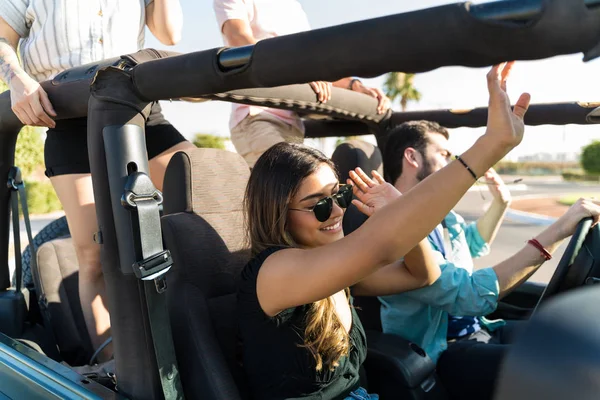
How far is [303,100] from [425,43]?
85 cm

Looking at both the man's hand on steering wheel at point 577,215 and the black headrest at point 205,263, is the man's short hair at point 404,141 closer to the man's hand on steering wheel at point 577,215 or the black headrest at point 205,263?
the man's hand on steering wheel at point 577,215

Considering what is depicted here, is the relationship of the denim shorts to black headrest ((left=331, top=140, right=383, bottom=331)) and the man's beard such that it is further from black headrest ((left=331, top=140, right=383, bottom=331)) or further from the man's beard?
the man's beard

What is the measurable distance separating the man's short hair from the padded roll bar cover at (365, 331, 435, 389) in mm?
773

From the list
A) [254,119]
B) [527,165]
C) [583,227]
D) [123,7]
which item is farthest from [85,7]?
[527,165]

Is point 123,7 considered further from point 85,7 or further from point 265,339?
point 265,339

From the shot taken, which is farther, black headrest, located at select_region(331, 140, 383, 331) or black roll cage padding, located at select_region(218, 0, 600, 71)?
black headrest, located at select_region(331, 140, 383, 331)

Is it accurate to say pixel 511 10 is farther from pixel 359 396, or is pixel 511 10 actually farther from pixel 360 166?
pixel 360 166

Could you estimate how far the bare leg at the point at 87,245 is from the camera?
6.35 feet

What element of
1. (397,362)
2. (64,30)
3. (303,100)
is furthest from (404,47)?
(64,30)

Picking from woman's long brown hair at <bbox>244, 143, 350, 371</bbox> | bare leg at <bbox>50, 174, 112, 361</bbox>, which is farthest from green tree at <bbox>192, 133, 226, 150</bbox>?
woman's long brown hair at <bbox>244, 143, 350, 371</bbox>

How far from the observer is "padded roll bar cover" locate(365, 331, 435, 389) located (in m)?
1.81

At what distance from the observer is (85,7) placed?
210cm

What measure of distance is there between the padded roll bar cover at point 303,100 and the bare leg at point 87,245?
26.8 inches

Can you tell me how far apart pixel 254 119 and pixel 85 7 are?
0.92 meters
